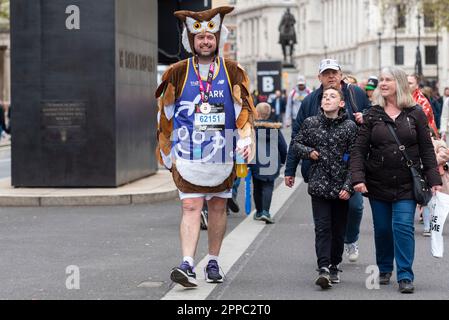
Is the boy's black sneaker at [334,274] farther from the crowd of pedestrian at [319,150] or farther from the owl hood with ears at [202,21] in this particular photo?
the owl hood with ears at [202,21]

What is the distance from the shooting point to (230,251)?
11.3m

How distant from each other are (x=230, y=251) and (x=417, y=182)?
2.74 metres

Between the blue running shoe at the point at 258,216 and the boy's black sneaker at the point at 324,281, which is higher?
the blue running shoe at the point at 258,216

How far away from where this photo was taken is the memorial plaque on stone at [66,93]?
16.9m

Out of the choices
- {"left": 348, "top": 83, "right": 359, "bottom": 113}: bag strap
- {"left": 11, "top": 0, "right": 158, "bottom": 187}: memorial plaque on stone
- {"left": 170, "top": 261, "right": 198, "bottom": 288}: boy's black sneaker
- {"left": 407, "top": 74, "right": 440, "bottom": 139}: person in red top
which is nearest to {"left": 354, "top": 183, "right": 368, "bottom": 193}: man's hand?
{"left": 348, "top": 83, "right": 359, "bottom": 113}: bag strap

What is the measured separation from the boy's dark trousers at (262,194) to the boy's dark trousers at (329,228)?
473 centimetres

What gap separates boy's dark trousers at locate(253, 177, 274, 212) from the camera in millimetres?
14250

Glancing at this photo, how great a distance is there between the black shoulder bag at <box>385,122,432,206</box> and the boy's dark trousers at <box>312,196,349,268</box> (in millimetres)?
650

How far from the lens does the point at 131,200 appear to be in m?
16.3

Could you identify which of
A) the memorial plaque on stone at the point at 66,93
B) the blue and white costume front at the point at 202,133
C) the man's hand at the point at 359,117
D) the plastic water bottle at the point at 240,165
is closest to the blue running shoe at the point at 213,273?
the blue and white costume front at the point at 202,133

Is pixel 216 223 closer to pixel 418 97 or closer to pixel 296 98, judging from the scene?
pixel 418 97

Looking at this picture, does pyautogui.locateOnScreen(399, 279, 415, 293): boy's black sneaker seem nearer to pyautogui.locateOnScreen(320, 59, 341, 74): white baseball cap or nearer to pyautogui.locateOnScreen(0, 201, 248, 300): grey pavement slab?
pyautogui.locateOnScreen(0, 201, 248, 300): grey pavement slab

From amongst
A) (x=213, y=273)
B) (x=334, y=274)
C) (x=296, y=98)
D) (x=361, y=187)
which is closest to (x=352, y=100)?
(x=361, y=187)
